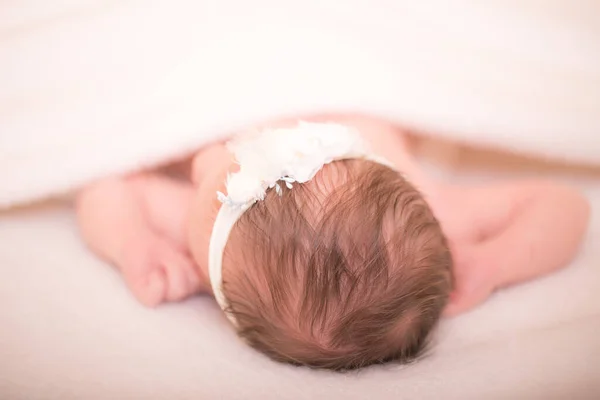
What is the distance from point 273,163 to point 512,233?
0.39 meters

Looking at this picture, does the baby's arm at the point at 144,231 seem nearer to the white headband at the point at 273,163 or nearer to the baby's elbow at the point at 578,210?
the white headband at the point at 273,163

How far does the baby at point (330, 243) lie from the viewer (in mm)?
667

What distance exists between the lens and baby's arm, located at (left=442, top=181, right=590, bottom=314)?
0.83m

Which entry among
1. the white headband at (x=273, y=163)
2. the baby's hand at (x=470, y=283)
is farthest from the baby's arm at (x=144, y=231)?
the baby's hand at (x=470, y=283)

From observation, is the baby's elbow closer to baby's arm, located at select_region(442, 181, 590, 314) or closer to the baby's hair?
baby's arm, located at select_region(442, 181, 590, 314)

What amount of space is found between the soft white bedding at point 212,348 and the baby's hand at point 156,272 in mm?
17

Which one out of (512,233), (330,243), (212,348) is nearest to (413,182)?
(512,233)

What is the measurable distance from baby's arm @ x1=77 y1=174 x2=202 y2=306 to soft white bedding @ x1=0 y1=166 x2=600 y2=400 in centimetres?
3

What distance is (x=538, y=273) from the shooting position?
2.77 feet

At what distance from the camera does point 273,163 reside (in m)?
0.73

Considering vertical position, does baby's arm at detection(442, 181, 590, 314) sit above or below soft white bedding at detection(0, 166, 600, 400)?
above

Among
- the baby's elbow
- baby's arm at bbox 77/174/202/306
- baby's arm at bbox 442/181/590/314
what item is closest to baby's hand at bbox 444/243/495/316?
baby's arm at bbox 442/181/590/314

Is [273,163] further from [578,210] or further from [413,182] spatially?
[578,210]

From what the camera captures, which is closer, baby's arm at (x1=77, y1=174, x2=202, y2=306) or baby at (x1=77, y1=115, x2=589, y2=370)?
baby at (x1=77, y1=115, x2=589, y2=370)
